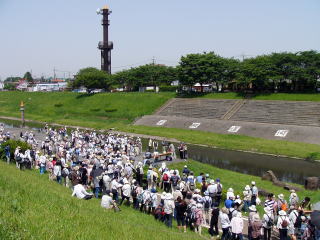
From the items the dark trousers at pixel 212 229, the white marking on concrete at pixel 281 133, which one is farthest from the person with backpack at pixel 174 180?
the white marking on concrete at pixel 281 133

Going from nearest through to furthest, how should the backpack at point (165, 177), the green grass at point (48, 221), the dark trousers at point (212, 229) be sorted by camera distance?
the green grass at point (48, 221)
the dark trousers at point (212, 229)
the backpack at point (165, 177)

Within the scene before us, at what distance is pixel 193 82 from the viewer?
68500mm

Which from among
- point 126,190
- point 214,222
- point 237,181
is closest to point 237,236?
point 214,222

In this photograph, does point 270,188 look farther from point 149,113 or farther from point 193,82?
point 193,82

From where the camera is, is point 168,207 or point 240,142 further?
point 240,142

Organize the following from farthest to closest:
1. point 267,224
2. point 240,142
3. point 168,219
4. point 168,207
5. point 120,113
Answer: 1. point 120,113
2. point 240,142
3. point 168,219
4. point 168,207
5. point 267,224

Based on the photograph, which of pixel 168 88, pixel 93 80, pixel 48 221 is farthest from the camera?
pixel 93 80

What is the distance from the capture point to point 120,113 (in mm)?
64562

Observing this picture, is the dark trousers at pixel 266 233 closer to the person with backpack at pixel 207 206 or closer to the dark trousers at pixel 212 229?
the dark trousers at pixel 212 229

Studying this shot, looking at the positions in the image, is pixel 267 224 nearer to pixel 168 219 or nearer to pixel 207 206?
pixel 207 206

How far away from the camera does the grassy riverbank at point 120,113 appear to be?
3731 cm

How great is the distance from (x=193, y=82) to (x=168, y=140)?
89.2ft

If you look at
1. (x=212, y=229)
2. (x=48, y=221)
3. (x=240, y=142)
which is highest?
(x=48, y=221)

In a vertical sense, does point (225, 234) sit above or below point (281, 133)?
below
